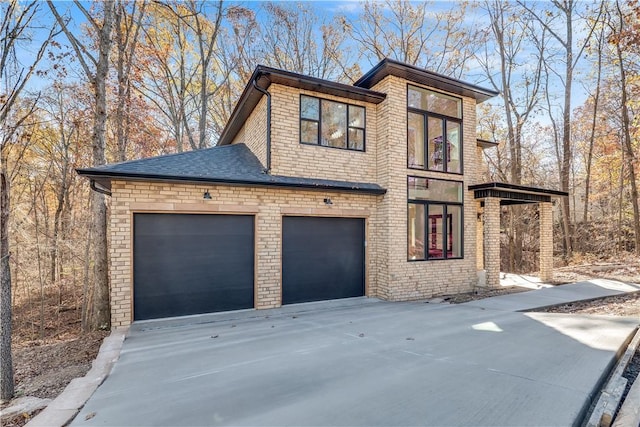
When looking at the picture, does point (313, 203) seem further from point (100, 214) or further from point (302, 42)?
point (302, 42)

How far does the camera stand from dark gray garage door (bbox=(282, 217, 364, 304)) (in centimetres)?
744

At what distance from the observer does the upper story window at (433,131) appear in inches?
341

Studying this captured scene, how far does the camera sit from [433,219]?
880cm

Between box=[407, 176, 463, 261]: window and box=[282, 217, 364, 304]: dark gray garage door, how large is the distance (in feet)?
4.66

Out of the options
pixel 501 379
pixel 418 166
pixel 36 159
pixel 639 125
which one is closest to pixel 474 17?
pixel 639 125

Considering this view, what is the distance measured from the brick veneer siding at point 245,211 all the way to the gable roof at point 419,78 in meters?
3.25

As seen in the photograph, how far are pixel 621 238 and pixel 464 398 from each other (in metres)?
19.7

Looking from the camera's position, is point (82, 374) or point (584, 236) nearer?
point (82, 374)

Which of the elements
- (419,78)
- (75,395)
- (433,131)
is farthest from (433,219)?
(75,395)

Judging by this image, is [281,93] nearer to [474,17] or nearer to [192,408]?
[192,408]

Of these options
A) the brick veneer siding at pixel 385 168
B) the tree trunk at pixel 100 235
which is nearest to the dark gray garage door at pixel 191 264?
the brick veneer siding at pixel 385 168

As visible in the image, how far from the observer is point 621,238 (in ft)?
54.1

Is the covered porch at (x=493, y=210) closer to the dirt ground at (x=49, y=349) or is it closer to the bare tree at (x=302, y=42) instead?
the dirt ground at (x=49, y=349)

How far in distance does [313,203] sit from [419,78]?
4.48 metres
